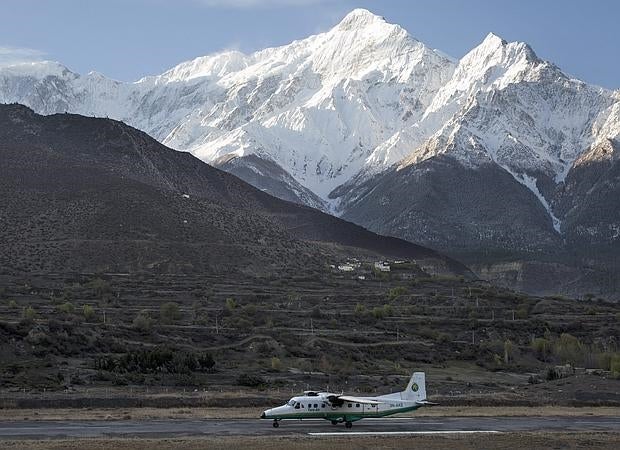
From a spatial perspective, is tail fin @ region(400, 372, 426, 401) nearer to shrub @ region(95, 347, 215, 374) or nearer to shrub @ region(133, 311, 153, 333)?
shrub @ region(95, 347, 215, 374)

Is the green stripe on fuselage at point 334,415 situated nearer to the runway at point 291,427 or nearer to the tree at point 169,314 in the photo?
the runway at point 291,427

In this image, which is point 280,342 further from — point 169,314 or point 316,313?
point 316,313

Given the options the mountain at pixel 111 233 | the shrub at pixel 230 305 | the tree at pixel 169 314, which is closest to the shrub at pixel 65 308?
the tree at pixel 169 314

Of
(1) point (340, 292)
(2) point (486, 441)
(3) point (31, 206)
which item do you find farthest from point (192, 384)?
(3) point (31, 206)

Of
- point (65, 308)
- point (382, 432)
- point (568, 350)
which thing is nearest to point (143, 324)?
point (65, 308)

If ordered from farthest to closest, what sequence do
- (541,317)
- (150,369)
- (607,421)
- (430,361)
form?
(541,317) → (430,361) → (150,369) → (607,421)

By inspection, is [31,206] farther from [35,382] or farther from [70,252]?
[35,382]

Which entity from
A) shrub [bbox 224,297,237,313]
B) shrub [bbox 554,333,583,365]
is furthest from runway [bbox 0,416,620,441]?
shrub [bbox 224,297,237,313]
